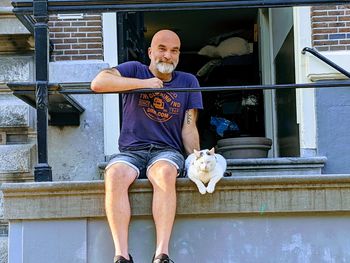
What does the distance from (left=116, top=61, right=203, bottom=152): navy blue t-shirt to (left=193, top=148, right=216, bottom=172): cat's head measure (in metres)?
0.47

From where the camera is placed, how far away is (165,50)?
12.7 feet

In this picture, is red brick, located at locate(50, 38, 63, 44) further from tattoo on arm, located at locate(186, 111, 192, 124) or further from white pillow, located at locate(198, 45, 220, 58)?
white pillow, located at locate(198, 45, 220, 58)

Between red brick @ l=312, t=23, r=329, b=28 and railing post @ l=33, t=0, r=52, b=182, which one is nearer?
railing post @ l=33, t=0, r=52, b=182

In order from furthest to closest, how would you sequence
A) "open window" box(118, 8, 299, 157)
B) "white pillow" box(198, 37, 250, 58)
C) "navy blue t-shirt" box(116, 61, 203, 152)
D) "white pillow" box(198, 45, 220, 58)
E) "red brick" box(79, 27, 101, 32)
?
"white pillow" box(198, 45, 220, 58) → "white pillow" box(198, 37, 250, 58) → "open window" box(118, 8, 299, 157) → "red brick" box(79, 27, 101, 32) → "navy blue t-shirt" box(116, 61, 203, 152)

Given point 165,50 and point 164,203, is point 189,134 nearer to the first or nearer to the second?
point 165,50

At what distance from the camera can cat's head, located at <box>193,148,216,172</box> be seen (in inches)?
130

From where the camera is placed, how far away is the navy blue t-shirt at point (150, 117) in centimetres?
380

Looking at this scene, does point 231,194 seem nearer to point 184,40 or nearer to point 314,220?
point 314,220

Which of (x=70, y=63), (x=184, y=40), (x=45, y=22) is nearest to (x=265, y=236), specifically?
(x=45, y=22)

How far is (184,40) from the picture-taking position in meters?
10.5

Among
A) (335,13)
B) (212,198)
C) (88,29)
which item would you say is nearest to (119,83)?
(212,198)

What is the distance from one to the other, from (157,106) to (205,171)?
688mm

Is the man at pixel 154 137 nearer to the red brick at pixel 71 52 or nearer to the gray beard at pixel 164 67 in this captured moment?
the gray beard at pixel 164 67

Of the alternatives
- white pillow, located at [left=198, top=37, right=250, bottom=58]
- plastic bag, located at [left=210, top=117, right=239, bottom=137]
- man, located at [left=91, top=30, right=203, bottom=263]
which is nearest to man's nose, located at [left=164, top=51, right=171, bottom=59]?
man, located at [left=91, top=30, right=203, bottom=263]
